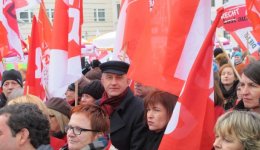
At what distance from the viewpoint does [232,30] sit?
7.26 metres

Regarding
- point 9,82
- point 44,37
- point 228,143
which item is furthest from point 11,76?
point 228,143

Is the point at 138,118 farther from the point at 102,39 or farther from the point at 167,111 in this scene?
the point at 102,39

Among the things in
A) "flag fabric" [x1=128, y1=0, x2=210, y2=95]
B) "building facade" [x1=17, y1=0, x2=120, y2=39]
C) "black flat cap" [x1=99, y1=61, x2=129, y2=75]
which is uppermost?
"flag fabric" [x1=128, y1=0, x2=210, y2=95]

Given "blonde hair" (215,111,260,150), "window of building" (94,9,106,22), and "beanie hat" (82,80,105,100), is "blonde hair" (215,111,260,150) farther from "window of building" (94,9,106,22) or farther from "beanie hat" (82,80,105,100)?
"window of building" (94,9,106,22)

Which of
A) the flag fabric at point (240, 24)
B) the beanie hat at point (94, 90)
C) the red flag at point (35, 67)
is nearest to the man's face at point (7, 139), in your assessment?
the beanie hat at point (94, 90)

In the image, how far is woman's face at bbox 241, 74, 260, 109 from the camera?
3.95 metres

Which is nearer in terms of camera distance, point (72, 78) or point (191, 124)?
point (191, 124)

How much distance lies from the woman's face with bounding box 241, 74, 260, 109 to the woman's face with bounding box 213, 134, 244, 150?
101cm

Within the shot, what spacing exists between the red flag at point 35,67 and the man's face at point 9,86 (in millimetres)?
509

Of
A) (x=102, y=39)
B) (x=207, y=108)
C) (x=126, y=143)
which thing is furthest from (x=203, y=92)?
(x=102, y=39)

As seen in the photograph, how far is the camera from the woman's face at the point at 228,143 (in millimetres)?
2958

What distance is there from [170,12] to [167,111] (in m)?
0.82

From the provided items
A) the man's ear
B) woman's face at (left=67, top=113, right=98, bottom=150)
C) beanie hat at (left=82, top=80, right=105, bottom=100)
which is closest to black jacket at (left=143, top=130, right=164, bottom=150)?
woman's face at (left=67, top=113, right=98, bottom=150)

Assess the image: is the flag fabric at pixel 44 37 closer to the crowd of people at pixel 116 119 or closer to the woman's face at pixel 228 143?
the crowd of people at pixel 116 119
